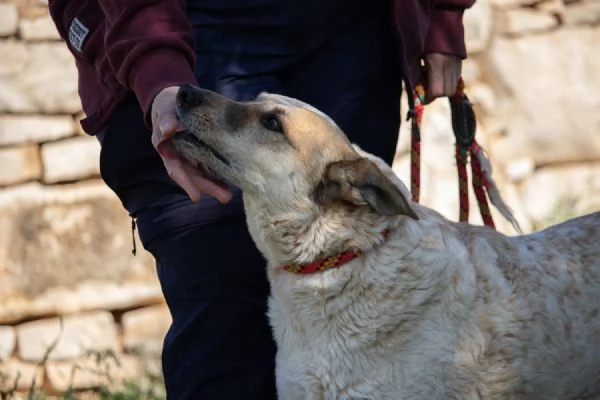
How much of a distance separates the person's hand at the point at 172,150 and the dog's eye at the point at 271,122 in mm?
220

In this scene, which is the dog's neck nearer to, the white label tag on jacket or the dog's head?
the dog's head

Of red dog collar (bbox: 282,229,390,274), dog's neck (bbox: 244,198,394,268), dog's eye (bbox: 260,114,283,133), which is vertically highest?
dog's eye (bbox: 260,114,283,133)

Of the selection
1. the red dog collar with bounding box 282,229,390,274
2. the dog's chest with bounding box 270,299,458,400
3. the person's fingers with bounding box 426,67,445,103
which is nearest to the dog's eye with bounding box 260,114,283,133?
the red dog collar with bounding box 282,229,390,274

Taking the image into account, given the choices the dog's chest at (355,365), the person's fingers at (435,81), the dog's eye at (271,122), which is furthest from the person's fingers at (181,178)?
the person's fingers at (435,81)

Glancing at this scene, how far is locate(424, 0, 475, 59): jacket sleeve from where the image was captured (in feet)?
13.7

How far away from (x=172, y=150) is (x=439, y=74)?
3.54 ft

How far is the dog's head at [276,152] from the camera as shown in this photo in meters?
3.54

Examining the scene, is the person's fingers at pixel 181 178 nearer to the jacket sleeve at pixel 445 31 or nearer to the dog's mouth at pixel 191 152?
the dog's mouth at pixel 191 152

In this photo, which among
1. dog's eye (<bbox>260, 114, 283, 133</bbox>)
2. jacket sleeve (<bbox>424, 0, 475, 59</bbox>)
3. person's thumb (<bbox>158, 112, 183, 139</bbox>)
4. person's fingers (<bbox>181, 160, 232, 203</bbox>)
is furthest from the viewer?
jacket sleeve (<bbox>424, 0, 475, 59</bbox>)

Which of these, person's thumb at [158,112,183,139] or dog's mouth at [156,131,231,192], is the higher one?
person's thumb at [158,112,183,139]

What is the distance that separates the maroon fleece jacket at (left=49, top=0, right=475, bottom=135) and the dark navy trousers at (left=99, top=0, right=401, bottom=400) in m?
0.10

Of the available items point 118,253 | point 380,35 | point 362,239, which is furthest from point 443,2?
point 118,253

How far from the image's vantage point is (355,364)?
3.48 m

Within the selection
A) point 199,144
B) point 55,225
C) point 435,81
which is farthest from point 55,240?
point 199,144
